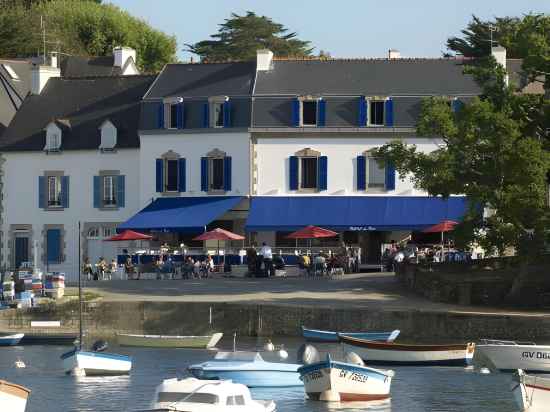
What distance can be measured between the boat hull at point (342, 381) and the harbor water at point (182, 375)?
296 mm

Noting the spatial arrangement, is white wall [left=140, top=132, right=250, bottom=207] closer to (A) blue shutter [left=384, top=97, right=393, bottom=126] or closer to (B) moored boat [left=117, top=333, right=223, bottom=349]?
(A) blue shutter [left=384, top=97, right=393, bottom=126]

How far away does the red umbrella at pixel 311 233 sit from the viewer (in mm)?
72062

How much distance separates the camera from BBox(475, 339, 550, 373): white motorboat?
1964 inches

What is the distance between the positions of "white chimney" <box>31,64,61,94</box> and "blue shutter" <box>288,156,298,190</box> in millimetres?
14566

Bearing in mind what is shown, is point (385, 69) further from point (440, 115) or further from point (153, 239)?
point (440, 115)

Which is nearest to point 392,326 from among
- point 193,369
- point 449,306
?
point 449,306

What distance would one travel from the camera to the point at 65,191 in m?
80.8

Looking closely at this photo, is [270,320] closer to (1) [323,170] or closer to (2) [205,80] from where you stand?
(1) [323,170]

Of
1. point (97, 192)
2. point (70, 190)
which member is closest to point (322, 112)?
point (97, 192)

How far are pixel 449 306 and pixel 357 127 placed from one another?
18.1 meters

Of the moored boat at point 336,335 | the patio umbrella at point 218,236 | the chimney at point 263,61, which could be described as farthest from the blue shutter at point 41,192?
the moored boat at point 336,335

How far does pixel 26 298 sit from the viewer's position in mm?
63500

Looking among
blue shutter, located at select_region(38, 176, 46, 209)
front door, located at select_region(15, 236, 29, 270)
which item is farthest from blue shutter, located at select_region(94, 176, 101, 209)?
front door, located at select_region(15, 236, 29, 270)

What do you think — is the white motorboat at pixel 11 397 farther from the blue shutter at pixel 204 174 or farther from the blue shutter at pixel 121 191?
the blue shutter at pixel 121 191
